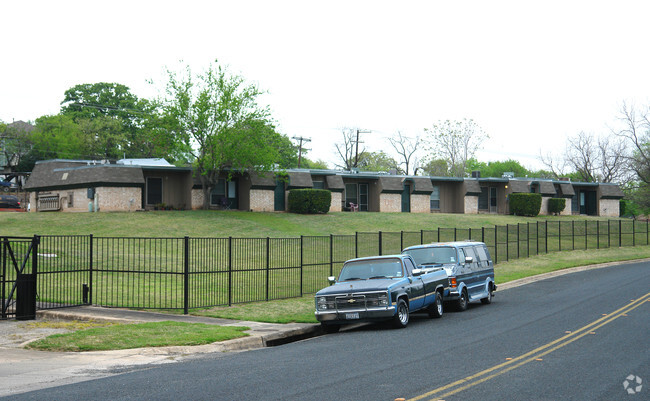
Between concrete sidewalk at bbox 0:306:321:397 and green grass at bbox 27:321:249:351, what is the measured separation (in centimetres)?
23

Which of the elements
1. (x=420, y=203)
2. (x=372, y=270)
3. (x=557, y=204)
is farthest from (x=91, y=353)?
(x=557, y=204)

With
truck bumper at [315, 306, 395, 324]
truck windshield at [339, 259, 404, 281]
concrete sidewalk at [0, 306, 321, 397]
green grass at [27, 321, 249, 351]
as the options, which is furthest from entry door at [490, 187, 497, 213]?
green grass at [27, 321, 249, 351]

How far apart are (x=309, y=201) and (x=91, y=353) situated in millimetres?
37259

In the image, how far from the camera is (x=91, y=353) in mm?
11891

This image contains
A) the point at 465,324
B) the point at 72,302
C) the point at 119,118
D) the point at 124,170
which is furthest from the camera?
the point at 119,118

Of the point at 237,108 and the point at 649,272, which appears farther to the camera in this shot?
the point at 237,108

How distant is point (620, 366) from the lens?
965 cm

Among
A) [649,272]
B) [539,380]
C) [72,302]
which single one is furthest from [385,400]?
[649,272]

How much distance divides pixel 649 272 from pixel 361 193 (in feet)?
98.5

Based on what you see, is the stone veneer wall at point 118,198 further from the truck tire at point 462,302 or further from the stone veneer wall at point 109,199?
the truck tire at point 462,302

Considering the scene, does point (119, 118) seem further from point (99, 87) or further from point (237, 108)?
point (237, 108)

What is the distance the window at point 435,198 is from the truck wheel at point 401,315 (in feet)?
149

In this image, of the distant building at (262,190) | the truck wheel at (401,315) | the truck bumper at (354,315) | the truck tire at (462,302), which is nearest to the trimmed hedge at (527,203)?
the distant building at (262,190)

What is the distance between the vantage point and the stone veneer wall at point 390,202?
184 feet
